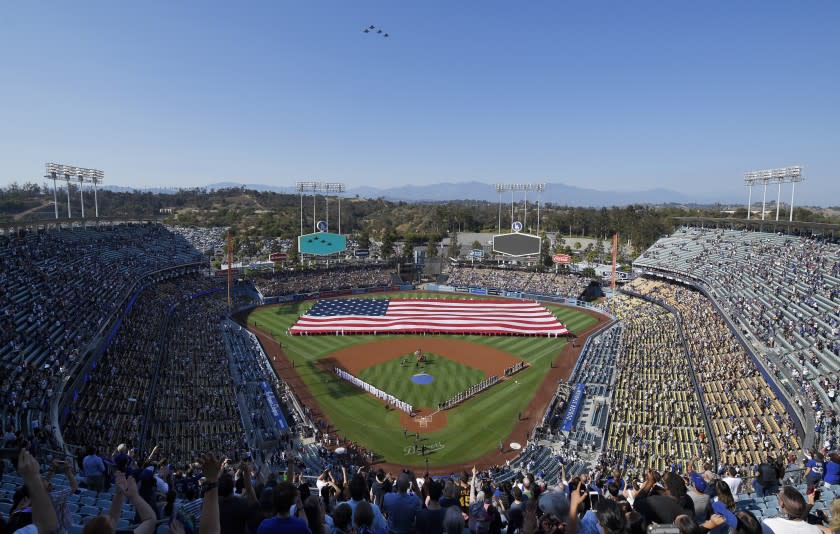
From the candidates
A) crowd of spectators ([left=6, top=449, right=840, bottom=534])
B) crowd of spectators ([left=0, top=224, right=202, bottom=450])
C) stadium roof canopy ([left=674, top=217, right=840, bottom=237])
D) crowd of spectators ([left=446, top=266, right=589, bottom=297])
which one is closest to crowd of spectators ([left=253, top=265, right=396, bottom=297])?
crowd of spectators ([left=446, top=266, right=589, bottom=297])

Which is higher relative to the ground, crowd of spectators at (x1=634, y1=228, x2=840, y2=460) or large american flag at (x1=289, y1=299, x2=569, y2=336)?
crowd of spectators at (x1=634, y1=228, x2=840, y2=460)

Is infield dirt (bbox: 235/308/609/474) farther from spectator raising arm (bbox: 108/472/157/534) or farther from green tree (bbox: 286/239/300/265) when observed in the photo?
green tree (bbox: 286/239/300/265)

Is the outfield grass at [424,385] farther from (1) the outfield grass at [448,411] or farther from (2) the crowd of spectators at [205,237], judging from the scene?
(2) the crowd of spectators at [205,237]

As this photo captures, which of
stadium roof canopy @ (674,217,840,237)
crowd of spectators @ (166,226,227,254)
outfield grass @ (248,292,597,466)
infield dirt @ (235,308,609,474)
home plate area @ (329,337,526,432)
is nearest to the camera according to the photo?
infield dirt @ (235,308,609,474)

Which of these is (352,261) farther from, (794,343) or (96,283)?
(794,343)

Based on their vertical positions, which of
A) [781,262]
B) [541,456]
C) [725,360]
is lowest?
[541,456]

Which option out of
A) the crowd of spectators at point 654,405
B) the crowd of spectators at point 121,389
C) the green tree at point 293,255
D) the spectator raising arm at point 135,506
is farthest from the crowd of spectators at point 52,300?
the crowd of spectators at point 654,405

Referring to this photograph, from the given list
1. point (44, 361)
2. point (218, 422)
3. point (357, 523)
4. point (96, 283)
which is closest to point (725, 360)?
point (218, 422)

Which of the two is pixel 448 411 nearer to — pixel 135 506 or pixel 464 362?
pixel 464 362
